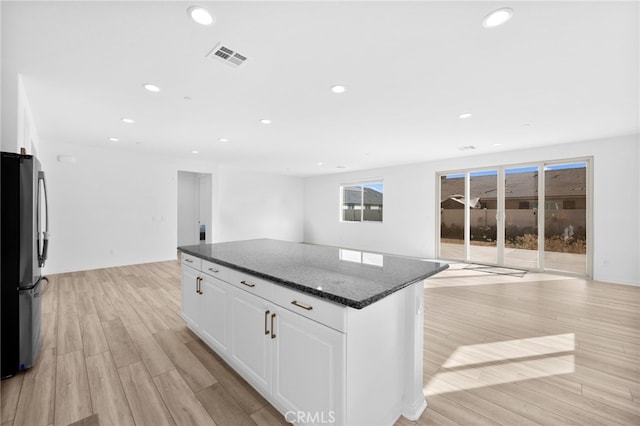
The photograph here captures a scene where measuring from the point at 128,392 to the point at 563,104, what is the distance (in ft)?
16.7

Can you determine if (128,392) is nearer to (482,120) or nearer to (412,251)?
(482,120)

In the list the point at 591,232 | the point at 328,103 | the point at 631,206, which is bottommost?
the point at 591,232

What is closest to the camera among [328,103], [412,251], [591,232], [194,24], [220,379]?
[194,24]

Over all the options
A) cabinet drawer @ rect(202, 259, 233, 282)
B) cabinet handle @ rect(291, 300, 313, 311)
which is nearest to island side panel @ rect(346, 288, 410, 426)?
cabinet handle @ rect(291, 300, 313, 311)

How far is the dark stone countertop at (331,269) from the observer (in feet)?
4.43

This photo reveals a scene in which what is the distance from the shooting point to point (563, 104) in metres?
3.21

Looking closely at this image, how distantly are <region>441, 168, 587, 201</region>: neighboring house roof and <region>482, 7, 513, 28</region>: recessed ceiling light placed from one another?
4.95m

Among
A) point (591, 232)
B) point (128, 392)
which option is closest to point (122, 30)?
point (128, 392)

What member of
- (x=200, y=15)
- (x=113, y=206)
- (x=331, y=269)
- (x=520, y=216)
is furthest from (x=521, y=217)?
(x=113, y=206)

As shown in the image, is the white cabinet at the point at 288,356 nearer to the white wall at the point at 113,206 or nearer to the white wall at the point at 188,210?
the white wall at the point at 113,206

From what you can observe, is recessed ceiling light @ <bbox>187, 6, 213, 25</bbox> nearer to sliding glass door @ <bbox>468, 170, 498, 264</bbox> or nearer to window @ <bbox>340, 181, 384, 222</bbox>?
sliding glass door @ <bbox>468, 170, 498, 264</bbox>

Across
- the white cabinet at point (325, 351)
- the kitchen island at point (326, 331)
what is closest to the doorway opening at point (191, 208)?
the kitchen island at point (326, 331)

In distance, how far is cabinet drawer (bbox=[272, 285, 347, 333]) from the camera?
1271mm

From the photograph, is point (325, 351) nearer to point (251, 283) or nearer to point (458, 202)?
point (251, 283)
